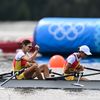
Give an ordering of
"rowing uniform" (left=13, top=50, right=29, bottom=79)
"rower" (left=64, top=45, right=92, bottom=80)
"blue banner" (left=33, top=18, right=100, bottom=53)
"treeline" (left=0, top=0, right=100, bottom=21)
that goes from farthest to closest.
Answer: "treeline" (left=0, top=0, right=100, bottom=21)
"blue banner" (left=33, top=18, right=100, bottom=53)
"rowing uniform" (left=13, top=50, right=29, bottom=79)
"rower" (left=64, top=45, right=92, bottom=80)

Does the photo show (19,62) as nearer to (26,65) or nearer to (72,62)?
(26,65)

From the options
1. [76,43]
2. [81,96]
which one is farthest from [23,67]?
[76,43]

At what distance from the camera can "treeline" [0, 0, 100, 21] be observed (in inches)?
1935

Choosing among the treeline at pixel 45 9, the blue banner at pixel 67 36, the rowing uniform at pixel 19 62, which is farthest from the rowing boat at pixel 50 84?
the treeline at pixel 45 9

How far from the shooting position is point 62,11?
50.7 metres

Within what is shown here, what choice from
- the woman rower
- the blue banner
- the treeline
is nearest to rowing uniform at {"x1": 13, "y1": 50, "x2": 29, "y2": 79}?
the woman rower

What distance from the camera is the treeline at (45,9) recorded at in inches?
1935

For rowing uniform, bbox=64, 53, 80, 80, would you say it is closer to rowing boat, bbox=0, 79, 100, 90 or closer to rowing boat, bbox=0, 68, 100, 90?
rowing boat, bbox=0, 68, 100, 90

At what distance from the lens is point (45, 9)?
169ft

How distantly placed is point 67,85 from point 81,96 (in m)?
0.81

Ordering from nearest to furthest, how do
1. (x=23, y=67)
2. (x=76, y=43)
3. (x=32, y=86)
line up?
1. (x=32, y=86)
2. (x=23, y=67)
3. (x=76, y=43)

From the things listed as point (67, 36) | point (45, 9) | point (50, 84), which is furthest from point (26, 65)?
point (45, 9)

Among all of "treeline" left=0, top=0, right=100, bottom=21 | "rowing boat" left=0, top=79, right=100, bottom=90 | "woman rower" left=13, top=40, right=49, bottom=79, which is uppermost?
"treeline" left=0, top=0, right=100, bottom=21

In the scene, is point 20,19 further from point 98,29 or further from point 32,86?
point 32,86
